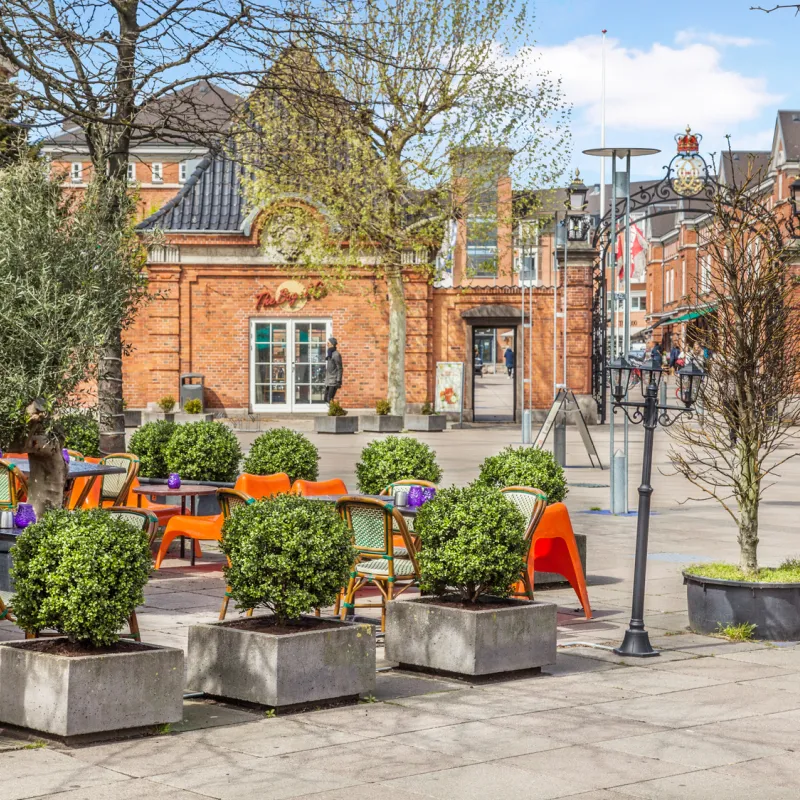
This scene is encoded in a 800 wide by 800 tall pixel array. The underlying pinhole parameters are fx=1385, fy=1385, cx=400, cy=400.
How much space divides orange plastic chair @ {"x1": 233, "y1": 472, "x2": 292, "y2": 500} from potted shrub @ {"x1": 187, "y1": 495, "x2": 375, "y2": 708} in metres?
4.60

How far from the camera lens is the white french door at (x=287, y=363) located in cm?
3456

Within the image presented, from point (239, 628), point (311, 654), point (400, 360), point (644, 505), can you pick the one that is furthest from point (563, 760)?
point (400, 360)

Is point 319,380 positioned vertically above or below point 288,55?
below

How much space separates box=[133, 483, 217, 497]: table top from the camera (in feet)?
39.9

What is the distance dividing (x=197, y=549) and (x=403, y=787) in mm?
7707

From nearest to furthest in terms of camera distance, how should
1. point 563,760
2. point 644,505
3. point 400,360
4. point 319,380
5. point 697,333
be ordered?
point 563,760
point 644,505
point 697,333
point 400,360
point 319,380

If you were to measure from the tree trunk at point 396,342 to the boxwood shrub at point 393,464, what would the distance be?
2021 centimetres

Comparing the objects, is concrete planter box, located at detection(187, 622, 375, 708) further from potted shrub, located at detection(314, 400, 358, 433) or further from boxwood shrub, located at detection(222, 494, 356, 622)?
potted shrub, located at detection(314, 400, 358, 433)

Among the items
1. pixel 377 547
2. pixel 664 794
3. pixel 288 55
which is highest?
pixel 288 55

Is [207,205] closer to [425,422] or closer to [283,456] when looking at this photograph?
[425,422]

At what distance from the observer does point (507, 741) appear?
20.2 ft

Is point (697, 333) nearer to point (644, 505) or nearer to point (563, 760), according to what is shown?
point (644, 505)

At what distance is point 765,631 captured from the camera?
879 centimetres

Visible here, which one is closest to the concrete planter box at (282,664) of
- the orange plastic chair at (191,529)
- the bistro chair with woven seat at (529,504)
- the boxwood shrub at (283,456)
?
the bistro chair with woven seat at (529,504)
